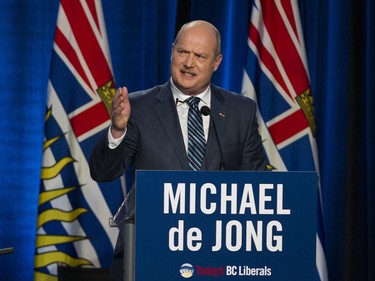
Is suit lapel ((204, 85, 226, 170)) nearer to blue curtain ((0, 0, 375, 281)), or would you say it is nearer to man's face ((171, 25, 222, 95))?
man's face ((171, 25, 222, 95))

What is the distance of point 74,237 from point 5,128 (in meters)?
0.69

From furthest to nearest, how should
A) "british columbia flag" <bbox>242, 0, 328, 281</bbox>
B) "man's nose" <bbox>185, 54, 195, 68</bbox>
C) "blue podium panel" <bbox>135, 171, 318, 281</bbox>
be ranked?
"british columbia flag" <bbox>242, 0, 328, 281</bbox> < "man's nose" <bbox>185, 54, 195, 68</bbox> < "blue podium panel" <bbox>135, 171, 318, 281</bbox>

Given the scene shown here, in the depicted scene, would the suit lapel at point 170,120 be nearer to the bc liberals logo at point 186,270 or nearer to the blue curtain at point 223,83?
the bc liberals logo at point 186,270

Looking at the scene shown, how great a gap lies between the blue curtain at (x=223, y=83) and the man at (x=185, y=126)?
149cm

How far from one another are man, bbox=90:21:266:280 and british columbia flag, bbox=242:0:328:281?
147cm

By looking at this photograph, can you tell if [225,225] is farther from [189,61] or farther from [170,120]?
[189,61]

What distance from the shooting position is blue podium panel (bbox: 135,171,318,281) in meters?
1.84

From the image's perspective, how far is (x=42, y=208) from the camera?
3.87 m

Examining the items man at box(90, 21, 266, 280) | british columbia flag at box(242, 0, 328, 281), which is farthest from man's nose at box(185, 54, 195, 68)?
british columbia flag at box(242, 0, 328, 281)

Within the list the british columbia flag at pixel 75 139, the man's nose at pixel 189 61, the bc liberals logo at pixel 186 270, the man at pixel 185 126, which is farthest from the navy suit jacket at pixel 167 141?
the british columbia flag at pixel 75 139

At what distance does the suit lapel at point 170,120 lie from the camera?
7.97 ft

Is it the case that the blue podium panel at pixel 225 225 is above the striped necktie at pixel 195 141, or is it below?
below

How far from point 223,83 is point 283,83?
1.09ft

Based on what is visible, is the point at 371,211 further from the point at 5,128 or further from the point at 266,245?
the point at 266,245
